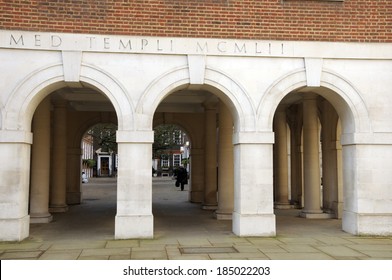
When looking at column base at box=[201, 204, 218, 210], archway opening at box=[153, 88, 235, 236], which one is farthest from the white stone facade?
column base at box=[201, 204, 218, 210]

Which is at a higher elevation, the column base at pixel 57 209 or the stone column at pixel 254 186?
the stone column at pixel 254 186

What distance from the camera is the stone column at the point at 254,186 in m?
9.95

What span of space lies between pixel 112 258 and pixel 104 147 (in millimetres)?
41499

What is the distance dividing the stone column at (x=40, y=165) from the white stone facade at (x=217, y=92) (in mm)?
2876

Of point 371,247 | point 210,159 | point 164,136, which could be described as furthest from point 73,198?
point 164,136

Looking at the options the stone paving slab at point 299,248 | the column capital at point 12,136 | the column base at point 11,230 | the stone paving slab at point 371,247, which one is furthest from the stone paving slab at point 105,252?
the stone paving slab at point 371,247

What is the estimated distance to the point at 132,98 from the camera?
9867mm

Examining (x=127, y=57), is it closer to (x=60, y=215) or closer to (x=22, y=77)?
(x=22, y=77)

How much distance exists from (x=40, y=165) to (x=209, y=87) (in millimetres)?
5962

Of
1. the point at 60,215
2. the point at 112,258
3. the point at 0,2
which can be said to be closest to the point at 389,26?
the point at 112,258

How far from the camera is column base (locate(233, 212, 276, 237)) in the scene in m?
9.91

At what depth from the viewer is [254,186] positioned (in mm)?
10031

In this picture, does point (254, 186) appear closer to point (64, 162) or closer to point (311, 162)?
point (311, 162)

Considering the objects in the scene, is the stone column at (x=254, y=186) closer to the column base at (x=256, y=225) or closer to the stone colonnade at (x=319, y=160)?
the column base at (x=256, y=225)
